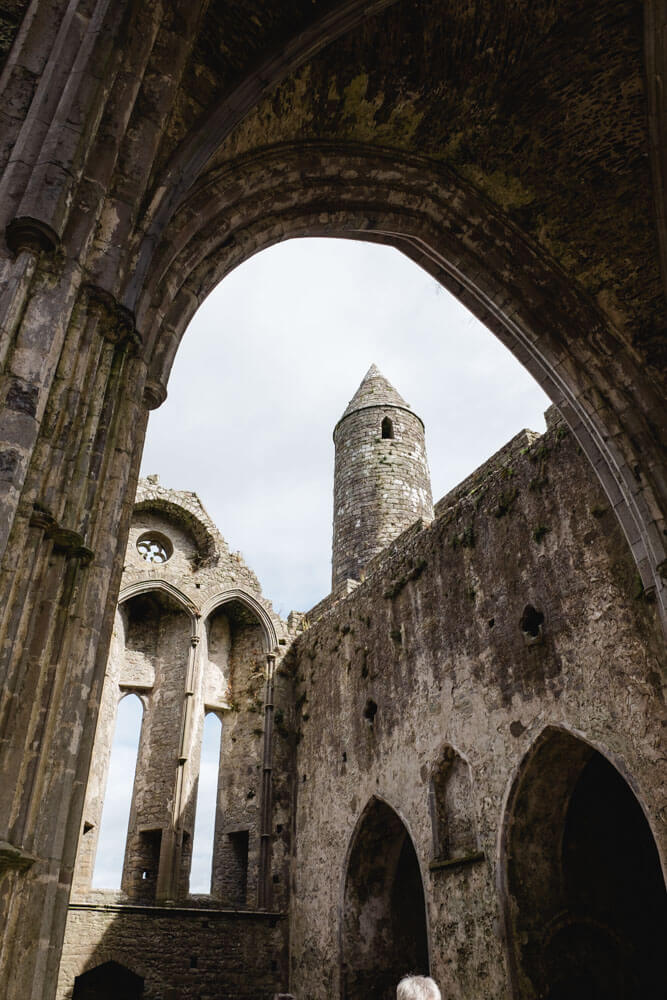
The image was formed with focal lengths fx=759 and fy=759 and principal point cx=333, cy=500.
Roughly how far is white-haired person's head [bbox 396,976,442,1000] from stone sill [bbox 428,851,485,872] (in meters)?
5.01

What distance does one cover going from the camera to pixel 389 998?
922cm

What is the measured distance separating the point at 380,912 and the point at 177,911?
2817mm

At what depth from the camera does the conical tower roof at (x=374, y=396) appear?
1762cm

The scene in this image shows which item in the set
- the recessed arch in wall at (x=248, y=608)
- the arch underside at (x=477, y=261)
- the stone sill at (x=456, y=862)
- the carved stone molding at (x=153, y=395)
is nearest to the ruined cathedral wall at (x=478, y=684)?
the stone sill at (x=456, y=862)

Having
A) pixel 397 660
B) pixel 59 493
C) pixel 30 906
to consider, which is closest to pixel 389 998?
pixel 397 660

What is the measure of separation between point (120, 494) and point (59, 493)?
56 centimetres

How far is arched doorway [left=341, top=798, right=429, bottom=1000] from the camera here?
9.33 metres

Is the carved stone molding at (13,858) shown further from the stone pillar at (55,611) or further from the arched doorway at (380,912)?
the arched doorway at (380,912)

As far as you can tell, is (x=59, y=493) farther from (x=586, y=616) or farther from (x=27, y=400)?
(x=586, y=616)

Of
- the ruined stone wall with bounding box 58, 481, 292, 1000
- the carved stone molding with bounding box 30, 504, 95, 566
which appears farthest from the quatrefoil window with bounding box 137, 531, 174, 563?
the carved stone molding with bounding box 30, 504, 95, 566

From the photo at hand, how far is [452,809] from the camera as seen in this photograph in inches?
318

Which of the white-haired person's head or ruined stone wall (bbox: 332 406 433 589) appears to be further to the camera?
ruined stone wall (bbox: 332 406 433 589)

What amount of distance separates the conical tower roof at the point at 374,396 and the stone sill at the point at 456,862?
11.3m

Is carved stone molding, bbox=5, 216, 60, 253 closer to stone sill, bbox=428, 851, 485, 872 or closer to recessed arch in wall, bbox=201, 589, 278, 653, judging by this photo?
stone sill, bbox=428, 851, 485, 872
